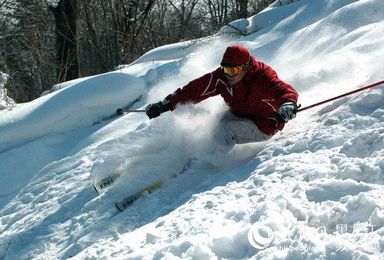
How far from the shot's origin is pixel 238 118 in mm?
4430

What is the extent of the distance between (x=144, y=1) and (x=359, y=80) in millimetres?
11670

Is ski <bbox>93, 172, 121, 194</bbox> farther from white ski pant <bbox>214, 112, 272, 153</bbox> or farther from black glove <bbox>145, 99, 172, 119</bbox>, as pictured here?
white ski pant <bbox>214, 112, 272, 153</bbox>

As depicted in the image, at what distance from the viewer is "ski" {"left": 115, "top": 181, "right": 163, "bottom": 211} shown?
12.6ft

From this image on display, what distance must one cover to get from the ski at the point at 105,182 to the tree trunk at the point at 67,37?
7325 mm

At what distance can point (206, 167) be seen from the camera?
161 inches

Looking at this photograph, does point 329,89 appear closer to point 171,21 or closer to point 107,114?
point 107,114

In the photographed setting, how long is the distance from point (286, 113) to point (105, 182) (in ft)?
5.53

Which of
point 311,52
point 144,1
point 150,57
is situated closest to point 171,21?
point 144,1

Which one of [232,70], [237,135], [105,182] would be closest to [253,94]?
[232,70]


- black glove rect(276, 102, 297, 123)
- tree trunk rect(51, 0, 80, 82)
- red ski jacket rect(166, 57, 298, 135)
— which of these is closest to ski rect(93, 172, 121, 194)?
red ski jacket rect(166, 57, 298, 135)

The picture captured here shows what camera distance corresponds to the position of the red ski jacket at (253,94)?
4.09 meters

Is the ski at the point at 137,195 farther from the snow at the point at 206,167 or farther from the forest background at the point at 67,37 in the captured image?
the forest background at the point at 67,37
